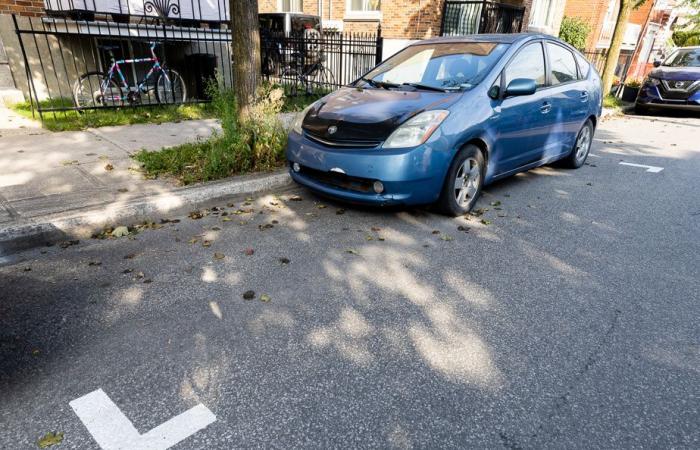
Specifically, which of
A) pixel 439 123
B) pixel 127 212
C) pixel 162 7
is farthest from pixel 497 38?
pixel 162 7

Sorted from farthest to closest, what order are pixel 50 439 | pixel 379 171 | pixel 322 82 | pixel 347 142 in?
pixel 322 82 → pixel 347 142 → pixel 379 171 → pixel 50 439

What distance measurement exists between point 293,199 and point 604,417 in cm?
365

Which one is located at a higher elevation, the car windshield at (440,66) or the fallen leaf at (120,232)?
the car windshield at (440,66)

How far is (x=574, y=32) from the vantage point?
68.0ft

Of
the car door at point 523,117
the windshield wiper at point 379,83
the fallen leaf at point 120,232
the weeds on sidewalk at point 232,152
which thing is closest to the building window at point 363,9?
the windshield wiper at point 379,83

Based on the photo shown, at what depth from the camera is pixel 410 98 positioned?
463 cm

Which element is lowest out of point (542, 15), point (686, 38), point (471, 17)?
point (686, 38)

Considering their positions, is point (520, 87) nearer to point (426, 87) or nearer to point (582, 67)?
point (426, 87)

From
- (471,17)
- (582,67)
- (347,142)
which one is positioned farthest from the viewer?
(471,17)

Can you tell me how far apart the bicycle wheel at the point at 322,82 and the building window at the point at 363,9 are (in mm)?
5680

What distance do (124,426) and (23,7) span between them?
9024 mm

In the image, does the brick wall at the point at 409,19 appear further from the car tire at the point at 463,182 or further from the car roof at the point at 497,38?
the car tire at the point at 463,182

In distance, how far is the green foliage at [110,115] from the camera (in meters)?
6.98

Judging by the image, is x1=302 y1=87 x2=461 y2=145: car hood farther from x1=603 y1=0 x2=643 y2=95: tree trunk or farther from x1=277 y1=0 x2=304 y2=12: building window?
x1=277 y1=0 x2=304 y2=12: building window
